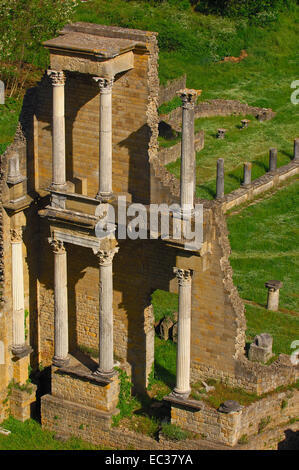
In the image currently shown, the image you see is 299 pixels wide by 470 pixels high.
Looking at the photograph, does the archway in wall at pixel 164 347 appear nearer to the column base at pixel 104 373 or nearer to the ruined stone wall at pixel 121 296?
the ruined stone wall at pixel 121 296

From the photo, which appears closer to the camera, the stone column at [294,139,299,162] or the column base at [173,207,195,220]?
the column base at [173,207,195,220]

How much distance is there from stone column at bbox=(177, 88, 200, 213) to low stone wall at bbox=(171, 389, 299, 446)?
515cm

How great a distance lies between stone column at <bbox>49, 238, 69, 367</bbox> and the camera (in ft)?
98.9

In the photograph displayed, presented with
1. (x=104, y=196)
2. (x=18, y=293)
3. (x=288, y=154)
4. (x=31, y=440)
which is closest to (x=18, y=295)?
(x=18, y=293)

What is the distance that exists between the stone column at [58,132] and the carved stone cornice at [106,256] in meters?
1.81

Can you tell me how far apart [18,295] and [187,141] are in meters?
6.44

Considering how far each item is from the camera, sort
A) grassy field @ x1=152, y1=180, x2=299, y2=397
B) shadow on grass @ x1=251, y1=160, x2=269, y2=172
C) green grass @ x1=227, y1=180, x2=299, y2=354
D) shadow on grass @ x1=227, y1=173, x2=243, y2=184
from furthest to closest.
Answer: shadow on grass @ x1=251, y1=160, x2=269, y2=172, shadow on grass @ x1=227, y1=173, x2=243, y2=184, green grass @ x1=227, y1=180, x2=299, y2=354, grassy field @ x1=152, y1=180, x2=299, y2=397

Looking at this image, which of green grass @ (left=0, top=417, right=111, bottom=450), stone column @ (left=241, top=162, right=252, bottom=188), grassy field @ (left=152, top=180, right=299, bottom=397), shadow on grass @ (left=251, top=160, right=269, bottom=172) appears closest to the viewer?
green grass @ (left=0, top=417, right=111, bottom=450)

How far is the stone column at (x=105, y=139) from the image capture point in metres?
28.1

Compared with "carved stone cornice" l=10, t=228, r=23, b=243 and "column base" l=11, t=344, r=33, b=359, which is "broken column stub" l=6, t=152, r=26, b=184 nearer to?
"carved stone cornice" l=10, t=228, r=23, b=243

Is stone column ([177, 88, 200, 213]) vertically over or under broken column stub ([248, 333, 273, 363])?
over

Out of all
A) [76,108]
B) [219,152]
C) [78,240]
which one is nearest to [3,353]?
[78,240]

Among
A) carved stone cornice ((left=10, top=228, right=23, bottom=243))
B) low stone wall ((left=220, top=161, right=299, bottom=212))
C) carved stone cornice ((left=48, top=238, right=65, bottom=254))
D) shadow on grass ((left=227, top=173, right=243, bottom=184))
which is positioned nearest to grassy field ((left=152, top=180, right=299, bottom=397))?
low stone wall ((left=220, top=161, right=299, bottom=212))

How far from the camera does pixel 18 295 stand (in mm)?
31000
